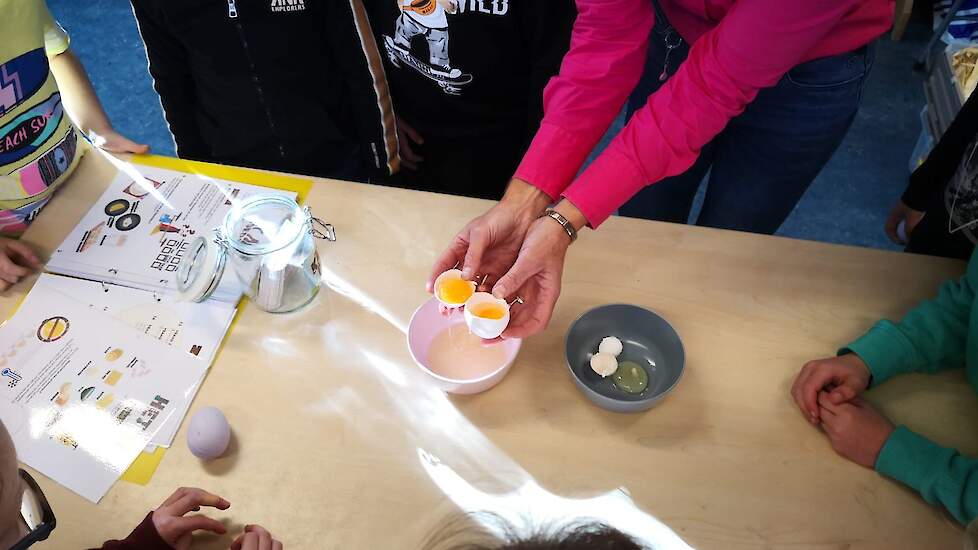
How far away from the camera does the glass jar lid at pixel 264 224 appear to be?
2.83ft

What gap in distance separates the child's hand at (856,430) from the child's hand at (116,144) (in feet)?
3.79

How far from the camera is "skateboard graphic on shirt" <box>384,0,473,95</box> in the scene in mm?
1147

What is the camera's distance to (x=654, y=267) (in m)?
0.95

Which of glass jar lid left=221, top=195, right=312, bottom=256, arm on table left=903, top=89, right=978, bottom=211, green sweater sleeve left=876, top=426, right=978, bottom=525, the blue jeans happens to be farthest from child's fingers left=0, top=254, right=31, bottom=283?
arm on table left=903, top=89, right=978, bottom=211

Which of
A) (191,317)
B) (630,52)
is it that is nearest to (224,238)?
(191,317)

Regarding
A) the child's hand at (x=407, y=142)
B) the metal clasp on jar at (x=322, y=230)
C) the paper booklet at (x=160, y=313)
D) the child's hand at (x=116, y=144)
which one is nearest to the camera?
the paper booklet at (x=160, y=313)

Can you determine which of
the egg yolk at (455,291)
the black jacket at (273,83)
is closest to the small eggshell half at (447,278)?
the egg yolk at (455,291)

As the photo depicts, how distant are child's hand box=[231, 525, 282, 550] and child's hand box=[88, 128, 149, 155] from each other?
2.43ft

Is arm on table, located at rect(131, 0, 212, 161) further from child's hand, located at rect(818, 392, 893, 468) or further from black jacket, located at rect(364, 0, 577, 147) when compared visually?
child's hand, located at rect(818, 392, 893, 468)

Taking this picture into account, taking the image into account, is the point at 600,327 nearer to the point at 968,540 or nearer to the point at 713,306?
the point at 713,306

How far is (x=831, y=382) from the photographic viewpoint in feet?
2.66

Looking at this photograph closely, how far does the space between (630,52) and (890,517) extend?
2.27 feet

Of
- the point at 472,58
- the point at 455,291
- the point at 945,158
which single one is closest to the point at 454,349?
the point at 455,291

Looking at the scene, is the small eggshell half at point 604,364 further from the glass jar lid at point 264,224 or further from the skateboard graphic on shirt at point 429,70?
the skateboard graphic on shirt at point 429,70
